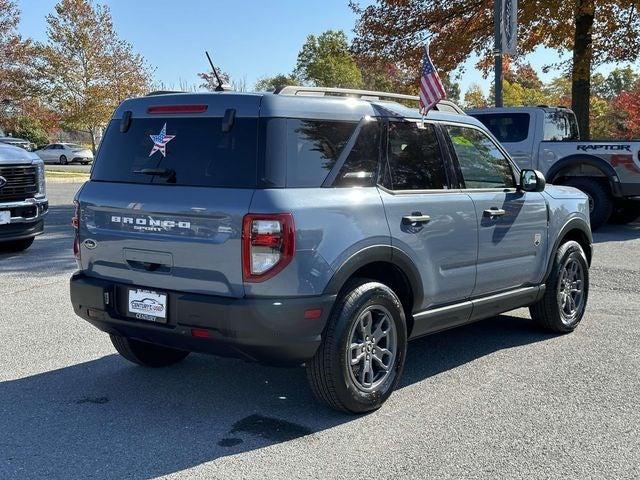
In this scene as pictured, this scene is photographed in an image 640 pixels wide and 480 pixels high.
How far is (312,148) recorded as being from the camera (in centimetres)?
401

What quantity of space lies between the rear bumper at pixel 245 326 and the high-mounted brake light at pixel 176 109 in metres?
1.08

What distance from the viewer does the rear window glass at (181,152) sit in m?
3.89

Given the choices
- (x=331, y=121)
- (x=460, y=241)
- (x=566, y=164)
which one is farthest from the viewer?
(x=566, y=164)

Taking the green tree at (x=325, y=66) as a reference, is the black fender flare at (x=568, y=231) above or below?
below

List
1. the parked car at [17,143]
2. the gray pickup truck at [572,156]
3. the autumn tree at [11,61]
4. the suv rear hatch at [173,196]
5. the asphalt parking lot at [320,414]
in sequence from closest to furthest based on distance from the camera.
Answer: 1. the asphalt parking lot at [320,414]
2. the suv rear hatch at [173,196]
3. the parked car at [17,143]
4. the gray pickup truck at [572,156]
5. the autumn tree at [11,61]

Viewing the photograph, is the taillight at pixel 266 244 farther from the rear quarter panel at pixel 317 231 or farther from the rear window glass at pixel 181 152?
the rear window glass at pixel 181 152

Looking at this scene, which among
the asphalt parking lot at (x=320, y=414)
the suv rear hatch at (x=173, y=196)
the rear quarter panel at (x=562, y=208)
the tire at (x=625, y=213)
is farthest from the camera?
the tire at (x=625, y=213)

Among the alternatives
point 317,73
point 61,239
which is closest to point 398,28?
point 61,239

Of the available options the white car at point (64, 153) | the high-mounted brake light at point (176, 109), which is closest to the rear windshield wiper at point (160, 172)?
the high-mounted brake light at point (176, 109)

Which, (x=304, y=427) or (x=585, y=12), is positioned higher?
(x=585, y=12)

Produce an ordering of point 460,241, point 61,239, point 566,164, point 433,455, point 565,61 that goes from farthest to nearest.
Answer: point 565,61 → point 566,164 → point 61,239 → point 460,241 → point 433,455

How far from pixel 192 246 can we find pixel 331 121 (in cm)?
110

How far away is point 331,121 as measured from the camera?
415 centimetres

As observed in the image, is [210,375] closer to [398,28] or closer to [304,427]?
[304,427]
